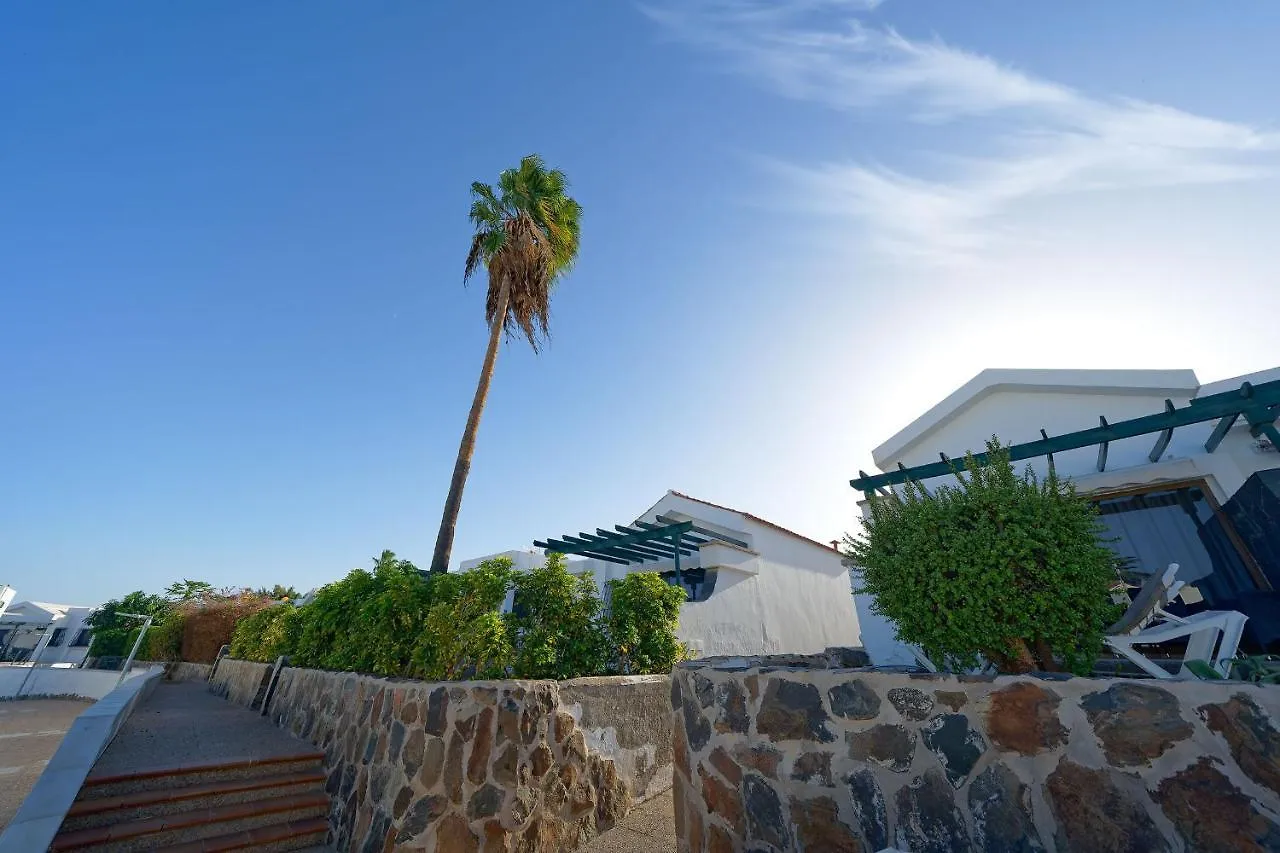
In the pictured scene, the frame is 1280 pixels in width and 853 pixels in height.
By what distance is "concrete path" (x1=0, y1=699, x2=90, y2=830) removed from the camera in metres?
7.09

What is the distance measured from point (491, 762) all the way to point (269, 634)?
10604 mm

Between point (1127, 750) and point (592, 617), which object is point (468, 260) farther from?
point (1127, 750)

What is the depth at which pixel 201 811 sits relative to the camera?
5180mm

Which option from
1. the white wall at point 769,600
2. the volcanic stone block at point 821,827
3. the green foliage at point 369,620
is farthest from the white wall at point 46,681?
the volcanic stone block at point 821,827

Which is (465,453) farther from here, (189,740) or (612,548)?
(189,740)

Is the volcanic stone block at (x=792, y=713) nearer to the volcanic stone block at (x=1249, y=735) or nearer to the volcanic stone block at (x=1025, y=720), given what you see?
the volcanic stone block at (x=1025, y=720)

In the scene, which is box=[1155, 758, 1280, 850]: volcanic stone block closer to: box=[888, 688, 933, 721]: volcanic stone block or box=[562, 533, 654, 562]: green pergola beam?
box=[888, 688, 933, 721]: volcanic stone block

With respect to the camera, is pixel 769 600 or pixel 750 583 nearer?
pixel 750 583

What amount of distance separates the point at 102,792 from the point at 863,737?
7659mm

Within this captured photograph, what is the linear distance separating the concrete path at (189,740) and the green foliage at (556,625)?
360 cm

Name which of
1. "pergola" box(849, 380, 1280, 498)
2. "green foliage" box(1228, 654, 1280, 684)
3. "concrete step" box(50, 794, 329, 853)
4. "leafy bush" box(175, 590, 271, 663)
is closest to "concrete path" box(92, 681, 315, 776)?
"concrete step" box(50, 794, 329, 853)

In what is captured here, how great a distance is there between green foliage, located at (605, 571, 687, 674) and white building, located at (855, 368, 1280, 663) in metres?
4.27

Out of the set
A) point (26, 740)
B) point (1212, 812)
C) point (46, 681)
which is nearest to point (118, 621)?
point (46, 681)

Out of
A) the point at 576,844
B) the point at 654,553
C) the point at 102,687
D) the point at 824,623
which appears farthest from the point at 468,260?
the point at 102,687
